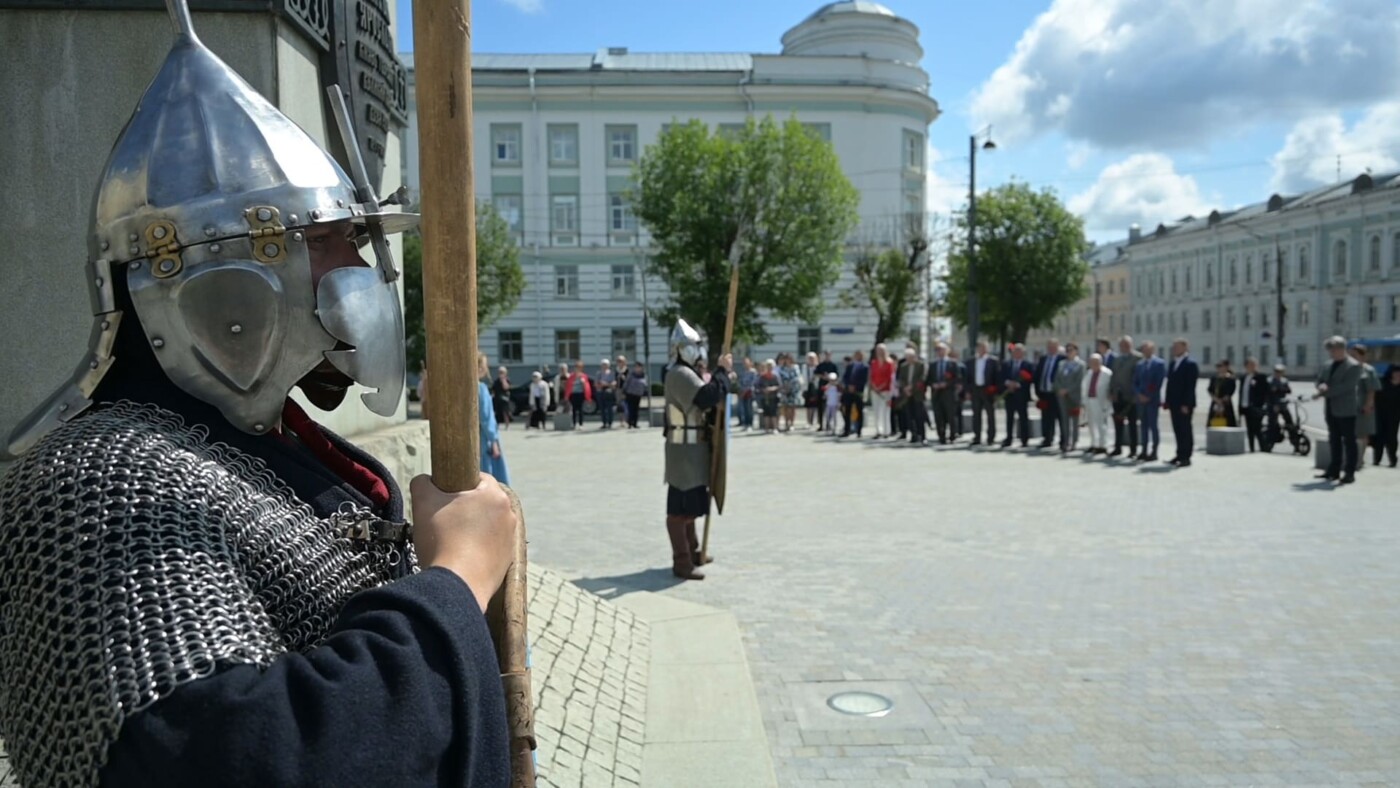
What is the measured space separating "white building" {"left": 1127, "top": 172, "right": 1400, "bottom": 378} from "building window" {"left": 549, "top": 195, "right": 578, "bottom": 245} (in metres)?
37.9

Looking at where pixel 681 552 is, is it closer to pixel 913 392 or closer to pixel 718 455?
pixel 718 455

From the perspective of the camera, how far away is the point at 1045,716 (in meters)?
4.77

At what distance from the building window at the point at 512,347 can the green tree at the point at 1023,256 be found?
1929cm

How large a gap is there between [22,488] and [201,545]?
0.23 metres

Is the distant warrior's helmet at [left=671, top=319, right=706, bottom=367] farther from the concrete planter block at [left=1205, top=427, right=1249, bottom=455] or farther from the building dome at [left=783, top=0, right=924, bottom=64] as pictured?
the building dome at [left=783, top=0, right=924, bottom=64]

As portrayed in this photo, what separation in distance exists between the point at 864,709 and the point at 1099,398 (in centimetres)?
1268

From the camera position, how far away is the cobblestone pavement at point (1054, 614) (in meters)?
4.38

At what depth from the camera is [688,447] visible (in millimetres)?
7695

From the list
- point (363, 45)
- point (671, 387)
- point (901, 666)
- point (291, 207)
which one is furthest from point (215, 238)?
point (671, 387)

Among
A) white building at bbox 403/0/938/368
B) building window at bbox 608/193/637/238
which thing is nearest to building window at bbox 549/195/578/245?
white building at bbox 403/0/938/368

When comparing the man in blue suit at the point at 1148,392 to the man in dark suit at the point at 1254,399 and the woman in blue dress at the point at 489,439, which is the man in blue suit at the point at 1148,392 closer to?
the man in dark suit at the point at 1254,399

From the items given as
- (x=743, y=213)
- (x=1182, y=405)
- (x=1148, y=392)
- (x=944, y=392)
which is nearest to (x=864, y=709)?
(x=1182, y=405)

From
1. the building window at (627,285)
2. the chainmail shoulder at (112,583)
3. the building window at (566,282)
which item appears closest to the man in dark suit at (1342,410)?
the chainmail shoulder at (112,583)

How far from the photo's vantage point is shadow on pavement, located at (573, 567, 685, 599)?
7.16 m
